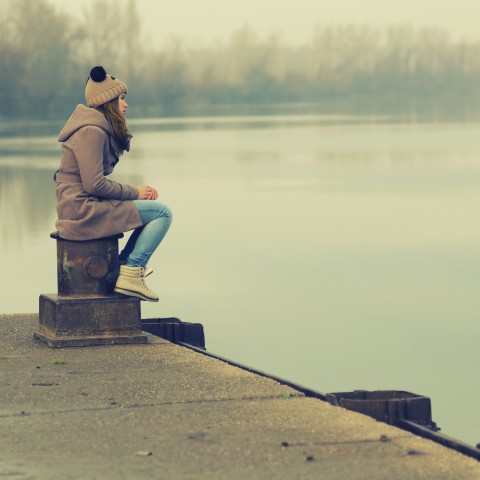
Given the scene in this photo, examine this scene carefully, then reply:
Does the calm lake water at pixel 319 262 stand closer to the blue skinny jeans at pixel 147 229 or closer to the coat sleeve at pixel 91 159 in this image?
the blue skinny jeans at pixel 147 229

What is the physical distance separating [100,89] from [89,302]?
115 centimetres

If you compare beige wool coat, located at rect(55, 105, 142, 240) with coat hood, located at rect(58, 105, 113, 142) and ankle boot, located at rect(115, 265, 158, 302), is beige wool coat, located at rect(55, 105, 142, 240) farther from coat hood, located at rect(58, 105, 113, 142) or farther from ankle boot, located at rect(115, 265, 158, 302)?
ankle boot, located at rect(115, 265, 158, 302)

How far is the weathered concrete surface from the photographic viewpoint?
5.21m

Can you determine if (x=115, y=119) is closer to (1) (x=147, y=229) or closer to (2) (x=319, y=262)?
(1) (x=147, y=229)

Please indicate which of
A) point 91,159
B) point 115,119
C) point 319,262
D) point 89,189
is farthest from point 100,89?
point 319,262

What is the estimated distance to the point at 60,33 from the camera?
7969 cm

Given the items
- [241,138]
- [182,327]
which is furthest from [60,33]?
[182,327]

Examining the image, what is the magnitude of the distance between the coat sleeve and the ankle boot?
0.45 meters

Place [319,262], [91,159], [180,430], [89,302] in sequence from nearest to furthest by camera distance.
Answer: [180,430]
[91,159]
[89,302]
[319,262]

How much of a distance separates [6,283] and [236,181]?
49.3 feet

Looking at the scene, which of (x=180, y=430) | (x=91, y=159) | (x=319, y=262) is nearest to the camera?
(x=180, y=430)

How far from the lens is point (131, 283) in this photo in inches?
306

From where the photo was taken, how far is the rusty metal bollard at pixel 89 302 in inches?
305

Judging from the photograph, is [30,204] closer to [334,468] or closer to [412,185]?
[412,185]
